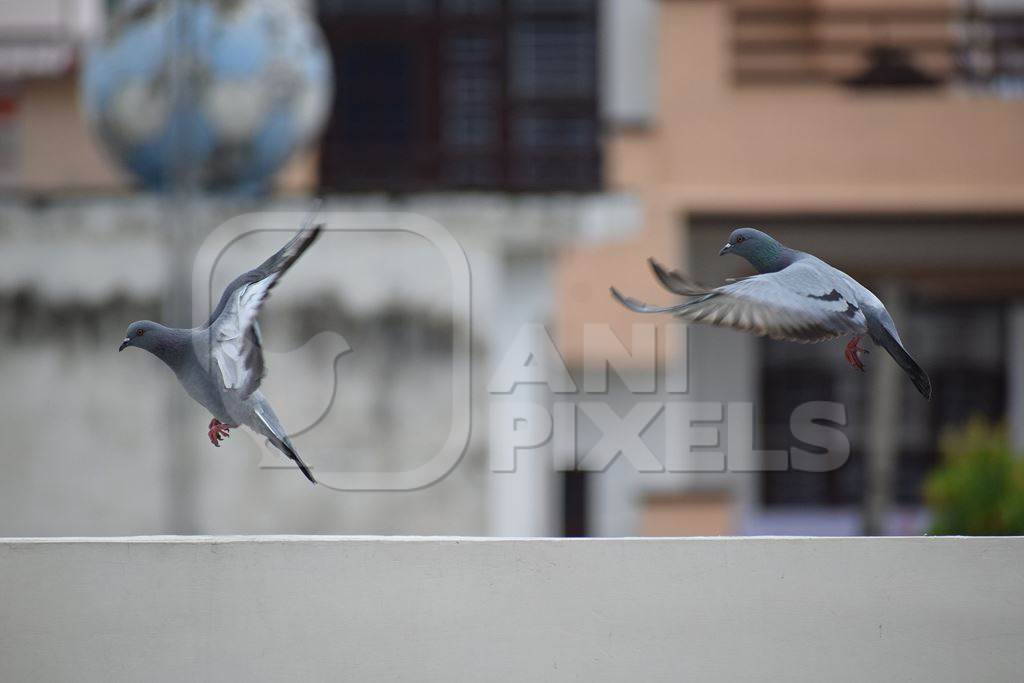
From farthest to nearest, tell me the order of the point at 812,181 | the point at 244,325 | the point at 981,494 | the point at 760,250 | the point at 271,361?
1. the point at 812,181
2. the point at 981,494
3. the point at 271,361
4. the point at 760,250
5. the point at 244,325

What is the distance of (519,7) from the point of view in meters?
14.0

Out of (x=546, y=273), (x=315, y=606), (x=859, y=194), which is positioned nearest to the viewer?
(x=315, y=606)

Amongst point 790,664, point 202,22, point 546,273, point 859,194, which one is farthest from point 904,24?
point 790,664

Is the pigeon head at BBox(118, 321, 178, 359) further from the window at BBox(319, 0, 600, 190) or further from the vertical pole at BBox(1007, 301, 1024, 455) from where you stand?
the vertical pole at BBox(1007, 301, 1024, 455)

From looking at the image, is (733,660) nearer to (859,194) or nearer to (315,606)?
(315,606)

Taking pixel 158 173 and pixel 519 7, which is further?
pixel 519 7

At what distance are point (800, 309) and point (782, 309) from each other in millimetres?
37

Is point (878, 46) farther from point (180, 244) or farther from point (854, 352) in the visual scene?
point (854, 352)

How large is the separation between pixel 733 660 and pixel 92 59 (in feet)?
18.8

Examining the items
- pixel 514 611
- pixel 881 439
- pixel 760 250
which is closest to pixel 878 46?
pixel 881 439

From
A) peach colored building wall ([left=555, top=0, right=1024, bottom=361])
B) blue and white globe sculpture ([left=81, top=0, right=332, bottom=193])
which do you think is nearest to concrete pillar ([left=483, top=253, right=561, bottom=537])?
blue and white globe sculpture ([left=81, top=0, right=332, bottom=193])

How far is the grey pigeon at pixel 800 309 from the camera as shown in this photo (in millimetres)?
3645

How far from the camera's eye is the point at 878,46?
45.2 ft

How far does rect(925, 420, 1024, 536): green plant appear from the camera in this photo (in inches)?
393
